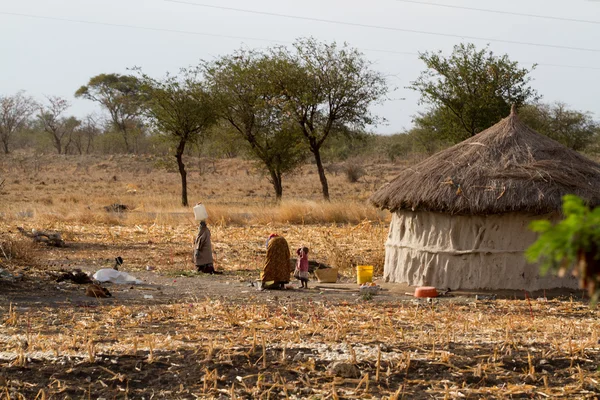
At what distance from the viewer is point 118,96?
5403 centimetres

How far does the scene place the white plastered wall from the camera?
9.86m

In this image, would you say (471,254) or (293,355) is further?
(471,254)

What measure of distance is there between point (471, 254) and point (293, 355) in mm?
4971

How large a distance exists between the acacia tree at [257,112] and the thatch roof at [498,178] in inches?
611

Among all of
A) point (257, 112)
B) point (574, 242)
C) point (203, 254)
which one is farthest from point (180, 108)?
point (574, 242)

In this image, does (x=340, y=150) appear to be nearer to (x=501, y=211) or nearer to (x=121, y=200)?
(x=121, y=200)

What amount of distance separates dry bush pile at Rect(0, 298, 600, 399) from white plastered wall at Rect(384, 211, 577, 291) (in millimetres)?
2288

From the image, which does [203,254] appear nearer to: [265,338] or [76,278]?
[76,278]

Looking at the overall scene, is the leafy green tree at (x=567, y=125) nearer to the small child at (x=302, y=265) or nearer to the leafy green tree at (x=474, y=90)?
the leafy green tree at (x=474, y=90)

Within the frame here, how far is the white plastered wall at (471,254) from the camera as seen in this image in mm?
9859

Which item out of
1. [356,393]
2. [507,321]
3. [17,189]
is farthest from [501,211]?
[17,189]

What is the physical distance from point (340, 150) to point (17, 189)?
2411cm

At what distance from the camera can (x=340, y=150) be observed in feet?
170

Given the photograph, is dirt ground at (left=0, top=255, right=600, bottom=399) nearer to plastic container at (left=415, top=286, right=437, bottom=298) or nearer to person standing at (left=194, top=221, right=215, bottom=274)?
plastic container at (left=415, top=286, right=437, bottom=298)
